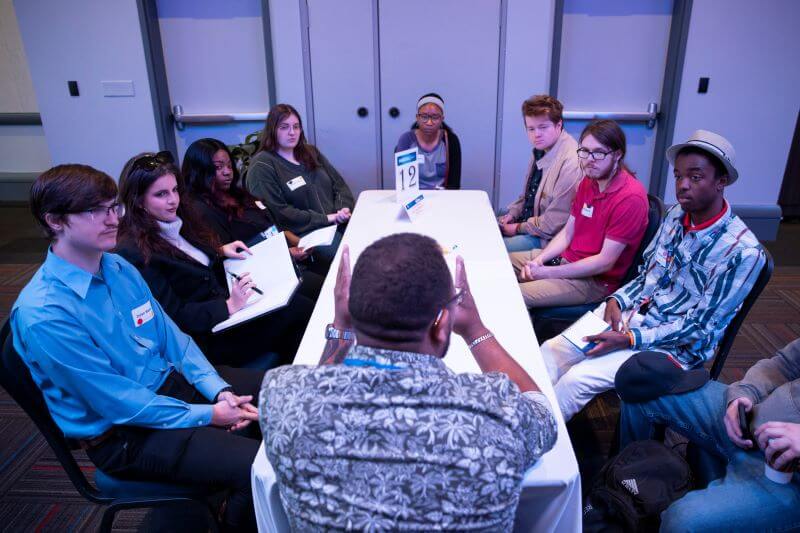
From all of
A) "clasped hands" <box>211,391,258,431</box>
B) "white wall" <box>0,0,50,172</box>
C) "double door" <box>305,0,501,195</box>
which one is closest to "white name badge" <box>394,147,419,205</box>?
"clasped hands" <box>211,391,258,431</box>

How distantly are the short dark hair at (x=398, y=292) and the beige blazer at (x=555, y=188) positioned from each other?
1.96 m

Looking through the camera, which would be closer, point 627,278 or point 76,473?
point 76,473

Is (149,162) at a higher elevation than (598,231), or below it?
higher

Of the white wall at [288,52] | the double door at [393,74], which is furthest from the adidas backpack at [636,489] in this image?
the white wall at [288,52]

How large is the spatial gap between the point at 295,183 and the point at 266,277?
3.76 feet

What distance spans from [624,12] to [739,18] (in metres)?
0.78

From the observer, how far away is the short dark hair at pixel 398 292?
2.69ft

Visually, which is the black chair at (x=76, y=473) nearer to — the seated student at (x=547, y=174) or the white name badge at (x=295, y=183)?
the white name badge at (x=295, y=183)

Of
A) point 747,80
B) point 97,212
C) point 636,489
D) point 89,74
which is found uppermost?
point 89,74

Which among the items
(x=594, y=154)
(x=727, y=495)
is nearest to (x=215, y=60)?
(x=594, y=154)

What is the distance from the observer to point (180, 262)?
1.91m

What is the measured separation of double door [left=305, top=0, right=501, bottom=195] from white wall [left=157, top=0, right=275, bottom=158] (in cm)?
55

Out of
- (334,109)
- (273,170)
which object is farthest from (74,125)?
(273,170)

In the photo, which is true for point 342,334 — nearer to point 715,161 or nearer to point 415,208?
point 715,161
